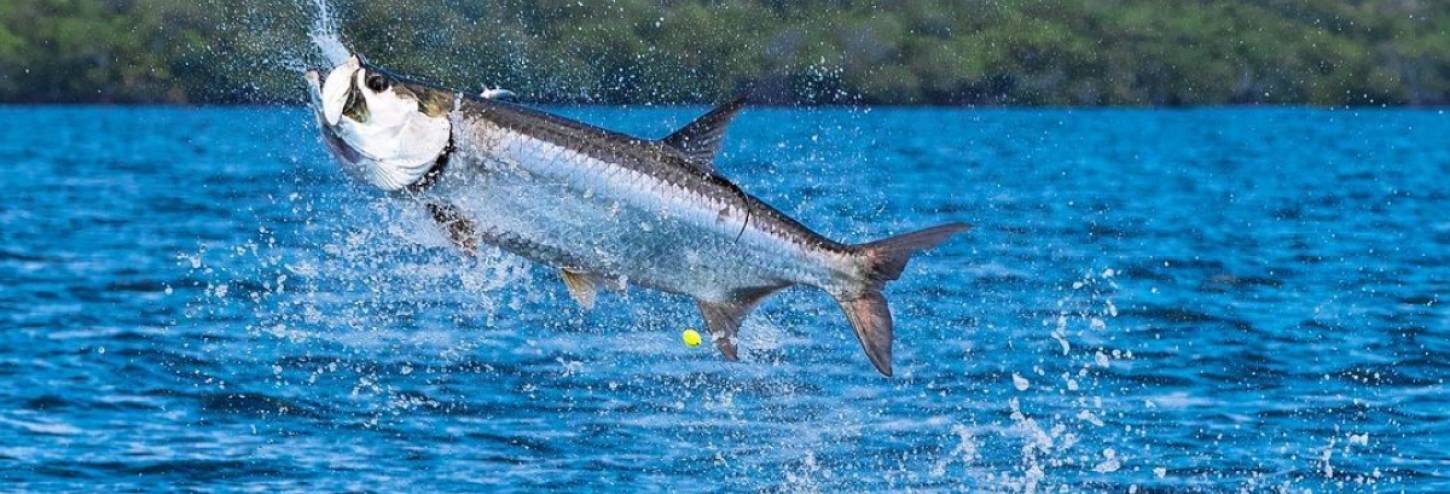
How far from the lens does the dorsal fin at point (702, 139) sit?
1106 centimetres

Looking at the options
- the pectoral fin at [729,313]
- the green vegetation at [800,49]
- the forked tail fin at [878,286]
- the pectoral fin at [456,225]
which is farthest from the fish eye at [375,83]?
the green vegetation at [800,49]

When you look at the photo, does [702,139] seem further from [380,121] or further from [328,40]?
[328,40]

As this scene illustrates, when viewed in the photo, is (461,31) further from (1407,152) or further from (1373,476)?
(1373,476)

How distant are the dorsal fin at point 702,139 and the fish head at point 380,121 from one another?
45.9 inches

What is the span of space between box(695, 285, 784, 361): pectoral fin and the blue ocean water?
139 cm

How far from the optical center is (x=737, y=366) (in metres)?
23.4

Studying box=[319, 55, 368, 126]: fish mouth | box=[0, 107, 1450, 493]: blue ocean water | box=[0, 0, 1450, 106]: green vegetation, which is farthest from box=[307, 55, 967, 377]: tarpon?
box=[0, 0, 1450, 106]: green vegetation

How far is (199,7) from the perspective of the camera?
363 feet

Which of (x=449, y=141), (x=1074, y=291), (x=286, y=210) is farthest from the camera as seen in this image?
(x=286, y=210)

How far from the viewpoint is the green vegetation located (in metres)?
105

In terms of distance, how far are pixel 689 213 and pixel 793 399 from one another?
1059 cm

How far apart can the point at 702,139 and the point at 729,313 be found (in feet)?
2.84

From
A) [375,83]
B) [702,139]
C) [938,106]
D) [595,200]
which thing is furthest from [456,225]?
[938,106]

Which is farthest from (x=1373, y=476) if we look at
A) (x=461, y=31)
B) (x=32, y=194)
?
(x=461, y=31)
